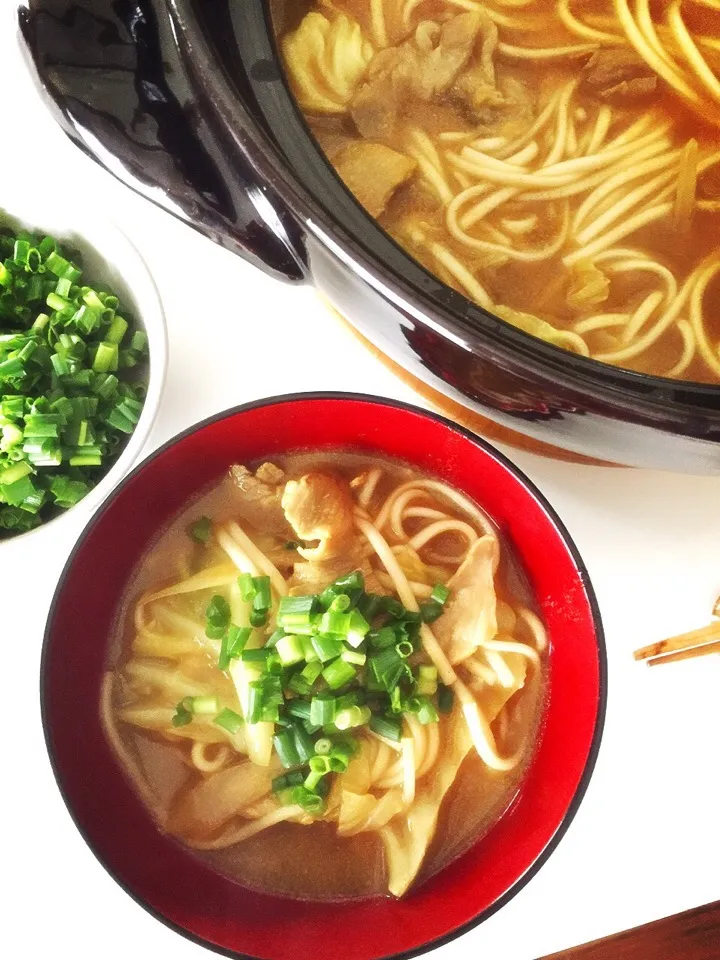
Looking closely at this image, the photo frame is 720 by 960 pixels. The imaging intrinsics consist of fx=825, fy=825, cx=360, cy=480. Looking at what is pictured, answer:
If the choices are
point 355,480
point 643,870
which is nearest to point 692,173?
point 355,480

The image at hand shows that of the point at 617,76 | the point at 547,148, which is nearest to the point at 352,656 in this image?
the point at 547,148

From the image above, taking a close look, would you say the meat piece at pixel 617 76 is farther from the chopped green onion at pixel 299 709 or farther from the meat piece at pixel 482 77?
the chopped green onion at pixel 299 709

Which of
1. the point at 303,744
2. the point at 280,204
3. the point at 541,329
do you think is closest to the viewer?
the point at 280,204

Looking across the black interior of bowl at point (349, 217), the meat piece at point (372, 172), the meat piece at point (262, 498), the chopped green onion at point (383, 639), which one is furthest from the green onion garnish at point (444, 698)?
the meat piece at point (372, 172)

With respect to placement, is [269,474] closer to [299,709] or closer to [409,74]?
[299,709]

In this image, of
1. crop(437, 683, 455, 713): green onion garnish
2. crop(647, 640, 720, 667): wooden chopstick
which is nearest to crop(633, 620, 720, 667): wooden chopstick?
crop(647, 640, 720, 667): wooden chopstick

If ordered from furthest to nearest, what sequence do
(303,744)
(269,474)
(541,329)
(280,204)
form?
(269,474)
(303,744)
(541,329)
(280,204)
